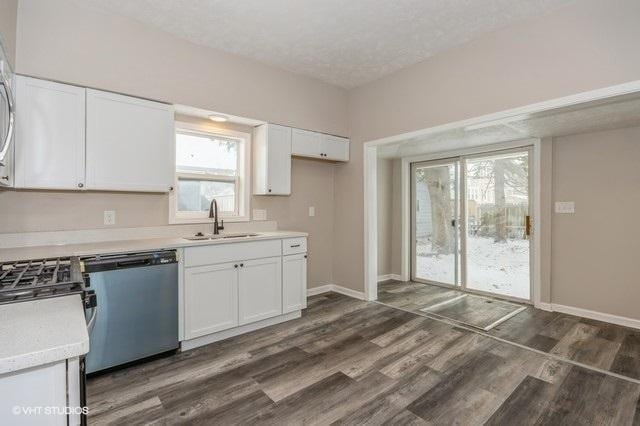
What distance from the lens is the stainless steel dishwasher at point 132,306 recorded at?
225 cm

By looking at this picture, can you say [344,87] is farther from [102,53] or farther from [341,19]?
[102,53]

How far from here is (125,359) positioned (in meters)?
2.37

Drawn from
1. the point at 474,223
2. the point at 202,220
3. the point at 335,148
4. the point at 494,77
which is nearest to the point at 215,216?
the point at 202,220

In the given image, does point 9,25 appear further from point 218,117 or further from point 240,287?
point 240,287

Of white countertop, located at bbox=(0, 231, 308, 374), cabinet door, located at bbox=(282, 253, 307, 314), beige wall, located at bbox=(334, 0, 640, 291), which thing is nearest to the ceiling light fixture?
cabinet door, located at bbox=(282, 253, 307, 314)

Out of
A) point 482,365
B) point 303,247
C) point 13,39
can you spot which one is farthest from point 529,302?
point 13,39

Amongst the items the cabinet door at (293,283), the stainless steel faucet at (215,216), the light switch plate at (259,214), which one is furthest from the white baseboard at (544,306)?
the stainless steel faucet at (215,216)

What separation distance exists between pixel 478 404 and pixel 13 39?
3986 millimetres

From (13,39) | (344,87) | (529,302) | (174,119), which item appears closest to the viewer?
(13,39)

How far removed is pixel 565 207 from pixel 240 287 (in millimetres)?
3865

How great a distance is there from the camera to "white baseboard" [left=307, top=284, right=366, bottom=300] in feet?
13.9

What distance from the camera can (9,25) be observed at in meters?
2.12

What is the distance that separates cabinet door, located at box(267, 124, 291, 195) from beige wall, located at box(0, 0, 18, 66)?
209 cm

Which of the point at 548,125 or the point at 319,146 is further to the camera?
the point at 319,146
